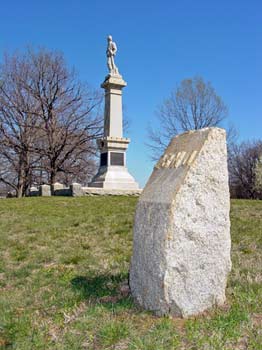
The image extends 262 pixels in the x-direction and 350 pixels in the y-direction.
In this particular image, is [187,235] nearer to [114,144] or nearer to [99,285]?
[99,285]

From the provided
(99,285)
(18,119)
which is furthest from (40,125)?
(99,285)

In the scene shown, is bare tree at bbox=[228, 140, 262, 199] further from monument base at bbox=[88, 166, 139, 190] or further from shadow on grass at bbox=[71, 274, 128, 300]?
shadow on grass at bbox=[71, 274, 128, 300]

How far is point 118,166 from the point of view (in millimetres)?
18703

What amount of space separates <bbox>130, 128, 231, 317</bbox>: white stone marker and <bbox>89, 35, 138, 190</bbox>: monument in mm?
14430

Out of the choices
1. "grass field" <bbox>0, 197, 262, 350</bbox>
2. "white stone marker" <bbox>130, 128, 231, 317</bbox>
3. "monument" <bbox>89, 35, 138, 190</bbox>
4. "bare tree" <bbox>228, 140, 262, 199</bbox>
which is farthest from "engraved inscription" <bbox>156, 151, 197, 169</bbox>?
"bare tree" <bbox>228, 140, 262, 199</bbox>

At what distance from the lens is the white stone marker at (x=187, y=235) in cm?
317

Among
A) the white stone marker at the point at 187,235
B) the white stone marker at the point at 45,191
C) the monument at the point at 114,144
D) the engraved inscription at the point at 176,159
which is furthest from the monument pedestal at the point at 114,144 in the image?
the white stone marker at the point at 187,235

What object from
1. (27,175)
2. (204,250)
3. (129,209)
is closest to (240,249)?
(204,250)

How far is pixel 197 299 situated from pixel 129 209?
7.46 meters

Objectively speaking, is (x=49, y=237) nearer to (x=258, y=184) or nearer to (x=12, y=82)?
(x=12, y=82)

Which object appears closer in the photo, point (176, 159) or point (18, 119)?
point (176, 159)

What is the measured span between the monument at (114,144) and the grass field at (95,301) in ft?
35.4

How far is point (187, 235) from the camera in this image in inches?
127

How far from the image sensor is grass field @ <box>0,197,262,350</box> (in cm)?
287
